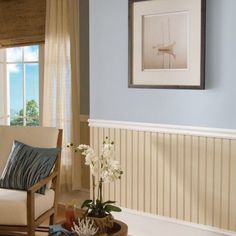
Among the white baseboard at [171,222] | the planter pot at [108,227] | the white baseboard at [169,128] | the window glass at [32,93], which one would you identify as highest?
the window glass at [32,93]

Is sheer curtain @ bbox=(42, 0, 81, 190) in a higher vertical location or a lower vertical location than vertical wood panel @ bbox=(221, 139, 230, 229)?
higher

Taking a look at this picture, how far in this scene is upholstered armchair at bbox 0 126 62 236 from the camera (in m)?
3.10

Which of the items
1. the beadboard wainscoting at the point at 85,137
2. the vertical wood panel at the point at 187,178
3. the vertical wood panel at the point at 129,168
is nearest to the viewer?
the vertical wood panel at the point at 187,178

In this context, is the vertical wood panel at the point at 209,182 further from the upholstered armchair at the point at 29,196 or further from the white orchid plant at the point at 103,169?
the upholstered armchair at the point at 29,196

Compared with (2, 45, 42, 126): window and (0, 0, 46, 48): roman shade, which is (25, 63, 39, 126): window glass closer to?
(2, 45, 42, 126): window

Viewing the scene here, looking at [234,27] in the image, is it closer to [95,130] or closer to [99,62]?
[99,62]

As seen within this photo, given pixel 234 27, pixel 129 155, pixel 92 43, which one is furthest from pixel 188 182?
pixel 92 43


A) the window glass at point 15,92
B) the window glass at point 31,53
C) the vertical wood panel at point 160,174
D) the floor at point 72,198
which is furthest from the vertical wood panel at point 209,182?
the window glass at point 15,92

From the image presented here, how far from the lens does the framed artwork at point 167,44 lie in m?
3.15

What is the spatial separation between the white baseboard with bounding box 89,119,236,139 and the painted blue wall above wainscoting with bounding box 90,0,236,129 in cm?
4

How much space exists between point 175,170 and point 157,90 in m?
0.63

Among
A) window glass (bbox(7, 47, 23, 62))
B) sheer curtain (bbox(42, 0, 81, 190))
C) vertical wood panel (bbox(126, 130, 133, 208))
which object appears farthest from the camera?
window glass (bbox(7, 47, 23, 62))

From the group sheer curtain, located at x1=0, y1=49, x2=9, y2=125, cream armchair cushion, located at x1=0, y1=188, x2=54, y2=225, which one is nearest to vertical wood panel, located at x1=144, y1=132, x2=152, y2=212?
cream armchair cushion, located at x1=0, y1=188, x2=54, y2=225

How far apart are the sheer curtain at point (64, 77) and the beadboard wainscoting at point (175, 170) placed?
1.00 meters
